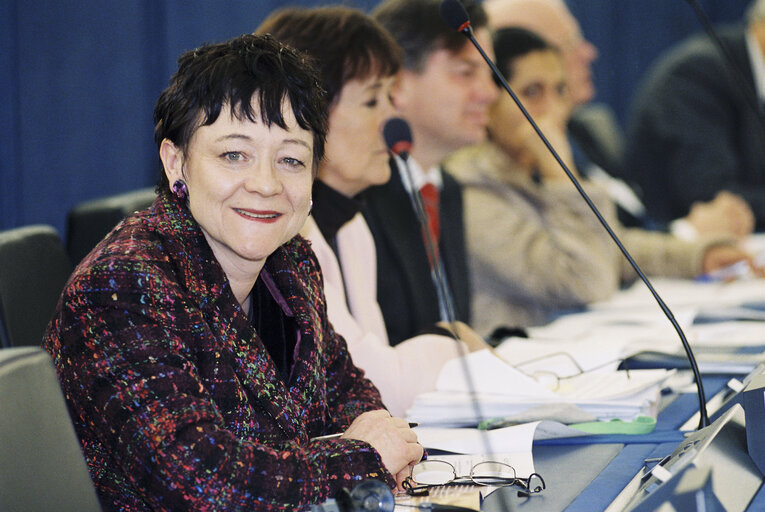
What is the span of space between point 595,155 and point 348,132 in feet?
8.05

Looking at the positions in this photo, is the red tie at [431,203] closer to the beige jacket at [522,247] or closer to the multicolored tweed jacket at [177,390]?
the beige jacket at [522,247]

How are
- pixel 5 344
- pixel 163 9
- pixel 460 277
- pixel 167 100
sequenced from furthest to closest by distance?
pixel 163 9 → pixel 460 277 → pixel 5 344 → pixel 167 100

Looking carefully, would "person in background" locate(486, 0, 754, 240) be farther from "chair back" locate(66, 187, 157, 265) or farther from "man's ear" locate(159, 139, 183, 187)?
"man's ear" locate(159, 139, 183, 187)

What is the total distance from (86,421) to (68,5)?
1737 mm

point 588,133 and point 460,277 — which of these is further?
point 588,133

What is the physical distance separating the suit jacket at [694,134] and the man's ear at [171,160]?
3.34 m

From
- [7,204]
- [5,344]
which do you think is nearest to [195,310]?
[5,344]

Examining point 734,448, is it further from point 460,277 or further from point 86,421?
point 460,277

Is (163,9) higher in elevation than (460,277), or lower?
higher

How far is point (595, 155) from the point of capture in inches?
168

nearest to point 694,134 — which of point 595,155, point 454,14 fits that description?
point 595,155

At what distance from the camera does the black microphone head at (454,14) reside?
5.08 ft

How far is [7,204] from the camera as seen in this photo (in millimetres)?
2484

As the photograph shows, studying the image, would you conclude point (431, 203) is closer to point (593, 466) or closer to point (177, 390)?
point (593, 466)
